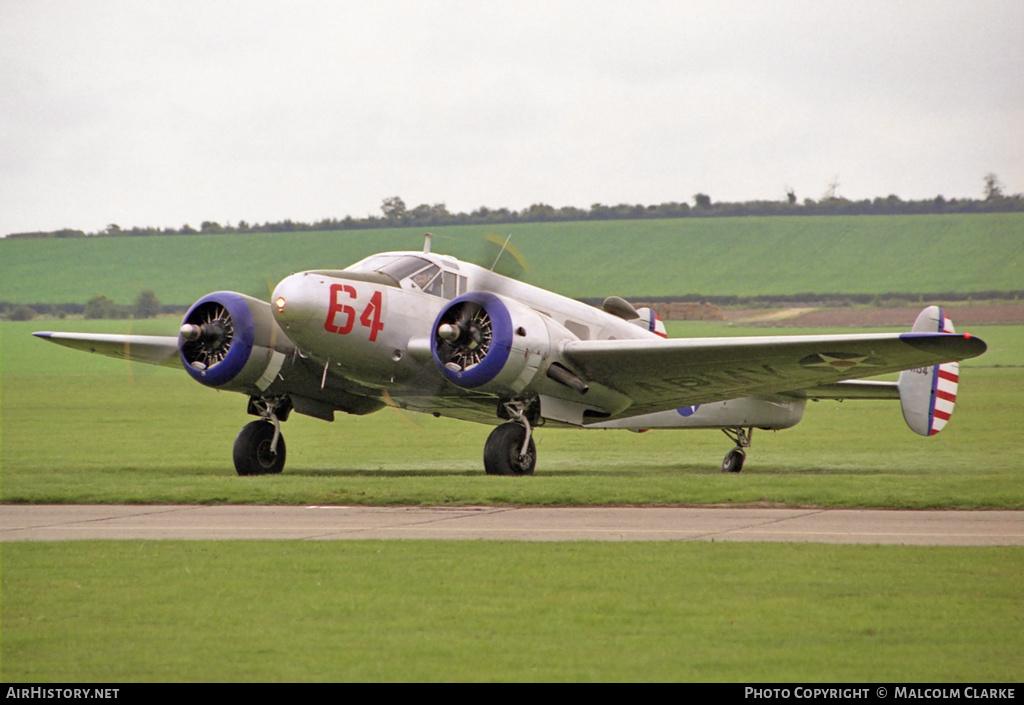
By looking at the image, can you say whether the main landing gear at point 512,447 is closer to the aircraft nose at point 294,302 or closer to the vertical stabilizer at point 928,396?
the aircraft nose at point 294,302

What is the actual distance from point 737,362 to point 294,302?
6874 mm

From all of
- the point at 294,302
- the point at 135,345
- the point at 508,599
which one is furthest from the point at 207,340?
the point at 508,599

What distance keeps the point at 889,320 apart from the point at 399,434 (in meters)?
51.8

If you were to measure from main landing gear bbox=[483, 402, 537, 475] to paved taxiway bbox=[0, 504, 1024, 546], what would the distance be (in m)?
3.63

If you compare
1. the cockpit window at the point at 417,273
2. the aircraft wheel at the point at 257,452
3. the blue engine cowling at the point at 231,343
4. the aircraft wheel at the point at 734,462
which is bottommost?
the aircraft wheel at the point at 734,462

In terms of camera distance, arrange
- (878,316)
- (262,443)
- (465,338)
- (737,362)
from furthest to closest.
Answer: (878,316)
(262,443)
(737,362)
(465,338)

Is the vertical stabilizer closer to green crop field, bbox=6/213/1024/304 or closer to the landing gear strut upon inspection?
the landing gear strut

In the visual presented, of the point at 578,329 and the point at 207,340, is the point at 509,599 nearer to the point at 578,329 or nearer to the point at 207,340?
the point at 578,329

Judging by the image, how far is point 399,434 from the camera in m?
36.8

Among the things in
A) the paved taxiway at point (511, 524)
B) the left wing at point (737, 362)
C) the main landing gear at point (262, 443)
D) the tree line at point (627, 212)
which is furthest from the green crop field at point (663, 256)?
the paved taxiway at point (511, 524)

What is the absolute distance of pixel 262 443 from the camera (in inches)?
823

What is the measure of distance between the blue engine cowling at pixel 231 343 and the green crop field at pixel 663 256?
68.3 meters

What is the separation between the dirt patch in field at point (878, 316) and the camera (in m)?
79.8

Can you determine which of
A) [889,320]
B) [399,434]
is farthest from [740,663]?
[889,320]
